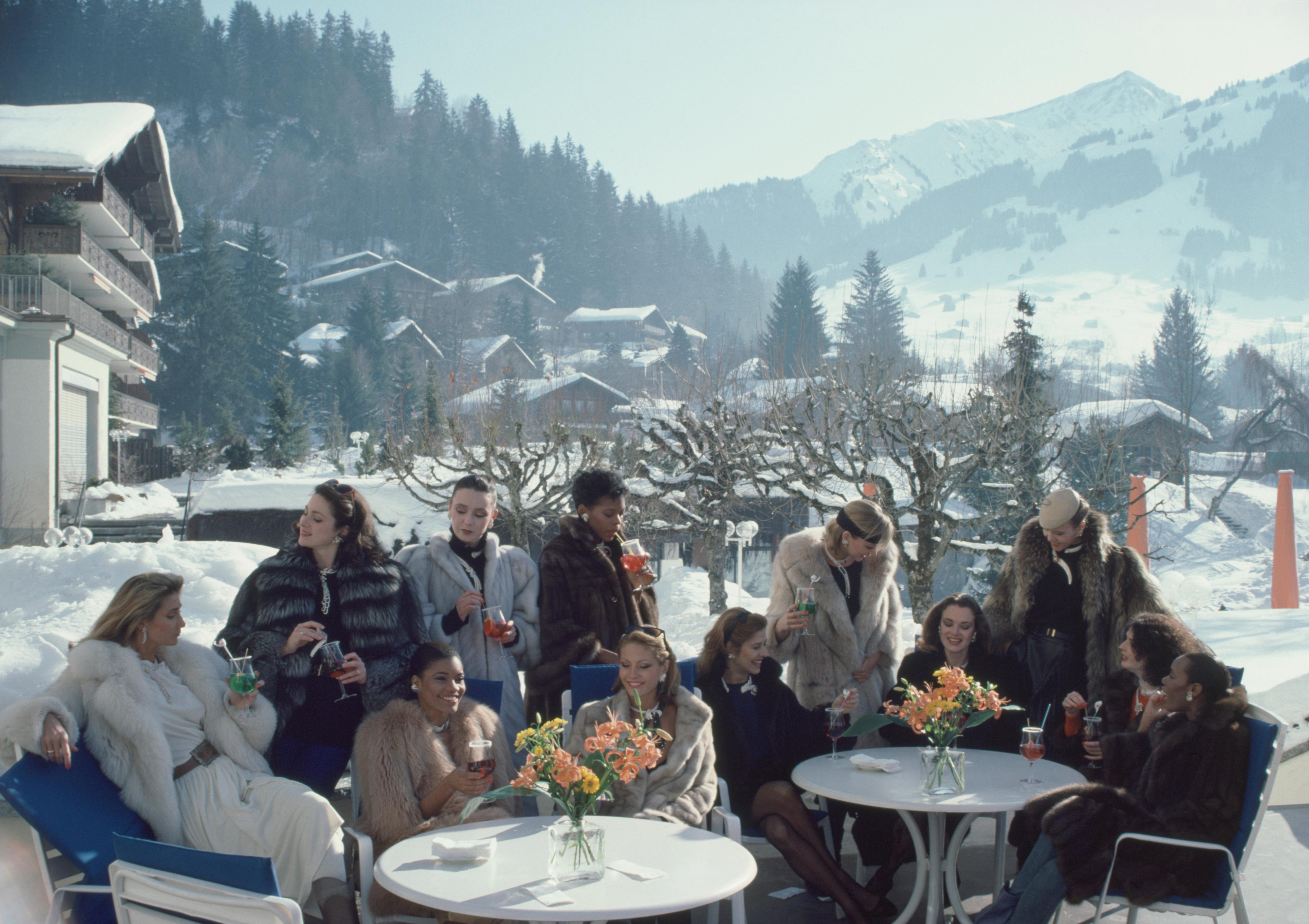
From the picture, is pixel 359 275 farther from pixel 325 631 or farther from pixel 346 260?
pixel 325 631

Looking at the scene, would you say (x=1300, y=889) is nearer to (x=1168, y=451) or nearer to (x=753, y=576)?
(x=753, y=576)

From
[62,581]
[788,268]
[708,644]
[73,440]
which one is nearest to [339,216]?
[788,268]

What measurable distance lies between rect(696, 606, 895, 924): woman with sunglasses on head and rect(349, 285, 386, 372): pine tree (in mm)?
56835

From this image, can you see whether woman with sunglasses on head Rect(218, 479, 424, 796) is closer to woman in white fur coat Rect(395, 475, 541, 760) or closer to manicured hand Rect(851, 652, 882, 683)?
woman in white fur coat Rect(395, 475, 541, 760)

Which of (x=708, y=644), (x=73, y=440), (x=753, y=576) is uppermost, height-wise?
(x=73, y=440)

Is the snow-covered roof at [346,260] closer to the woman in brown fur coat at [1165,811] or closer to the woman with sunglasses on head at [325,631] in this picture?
the woman with sunglasses on head at [325,631]

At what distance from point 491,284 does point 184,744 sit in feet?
264

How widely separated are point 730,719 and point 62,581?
8.86 metres

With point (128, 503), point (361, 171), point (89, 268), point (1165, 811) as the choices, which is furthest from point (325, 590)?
point (361, 171)

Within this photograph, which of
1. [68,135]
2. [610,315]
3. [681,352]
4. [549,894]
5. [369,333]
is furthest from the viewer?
[610,315]

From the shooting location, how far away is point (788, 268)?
5978cm

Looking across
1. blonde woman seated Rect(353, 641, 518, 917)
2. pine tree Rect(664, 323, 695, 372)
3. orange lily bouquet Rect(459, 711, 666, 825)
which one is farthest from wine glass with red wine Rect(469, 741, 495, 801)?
pine tree Rect(664, 323, 695, 372)

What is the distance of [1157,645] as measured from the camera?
156 inches

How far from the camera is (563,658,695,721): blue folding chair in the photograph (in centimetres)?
464
